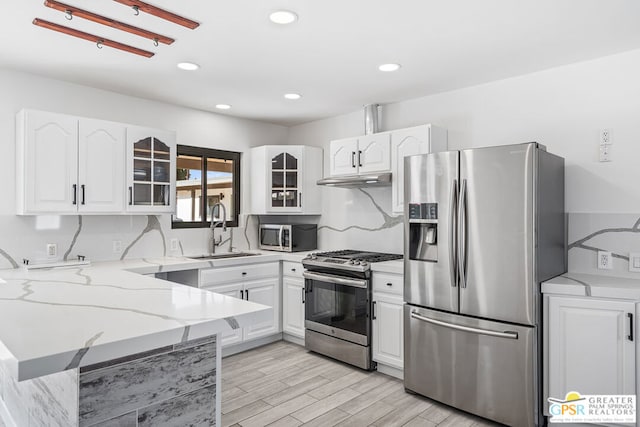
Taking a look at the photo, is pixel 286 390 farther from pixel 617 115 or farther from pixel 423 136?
pixel 617 115

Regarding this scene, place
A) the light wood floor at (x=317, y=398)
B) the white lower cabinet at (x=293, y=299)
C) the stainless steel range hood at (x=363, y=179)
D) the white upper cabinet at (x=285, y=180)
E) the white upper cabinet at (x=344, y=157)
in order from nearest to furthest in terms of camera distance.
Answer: the light wood floor at (x=317, y=398) < the stainless steel range hood at (x=363, y=179) < the white upper cabinet at (x=344, y=157) < the white lower cabinet at (x=293, y=299) < the white upper cabinet at (x=285, y=180)

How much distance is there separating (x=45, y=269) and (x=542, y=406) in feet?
11.5

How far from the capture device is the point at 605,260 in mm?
2773

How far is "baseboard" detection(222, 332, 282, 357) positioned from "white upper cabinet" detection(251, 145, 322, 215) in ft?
4.34

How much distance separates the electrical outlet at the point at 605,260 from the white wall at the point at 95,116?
3358 millimetres

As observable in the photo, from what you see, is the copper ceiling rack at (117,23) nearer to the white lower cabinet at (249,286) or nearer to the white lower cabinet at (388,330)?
the white lower cabinet at (249,286)

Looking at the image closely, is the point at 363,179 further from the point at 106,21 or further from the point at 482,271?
the point at 106,21

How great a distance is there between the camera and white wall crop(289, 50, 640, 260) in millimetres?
2736

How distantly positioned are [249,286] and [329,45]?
2328 millimetres

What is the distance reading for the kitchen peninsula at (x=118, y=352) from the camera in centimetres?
116

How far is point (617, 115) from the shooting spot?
2.77m

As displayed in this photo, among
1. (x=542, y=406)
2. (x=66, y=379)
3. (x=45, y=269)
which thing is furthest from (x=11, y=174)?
(x=542, y=406)

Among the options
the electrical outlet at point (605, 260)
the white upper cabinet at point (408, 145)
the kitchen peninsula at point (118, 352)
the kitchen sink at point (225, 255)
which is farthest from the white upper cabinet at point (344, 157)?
the kitchen peninsula at point (118, 352)

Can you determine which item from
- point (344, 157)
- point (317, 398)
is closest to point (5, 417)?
point (317, 398)
